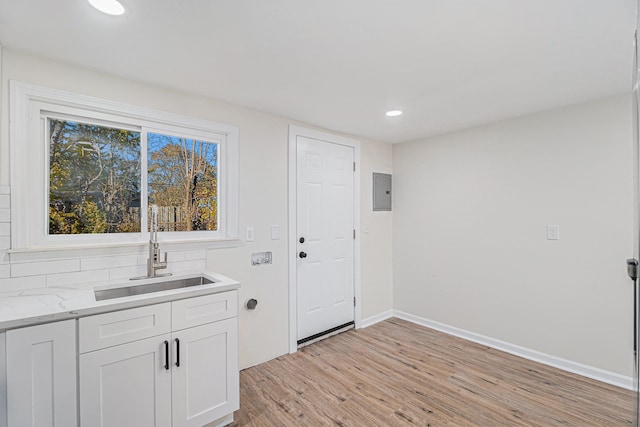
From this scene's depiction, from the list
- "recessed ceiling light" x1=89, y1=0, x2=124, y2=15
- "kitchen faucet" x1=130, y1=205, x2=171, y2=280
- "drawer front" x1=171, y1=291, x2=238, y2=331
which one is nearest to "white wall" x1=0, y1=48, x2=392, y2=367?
"kitchen faucet" x1=130, y1=205, x2=171, y2=280

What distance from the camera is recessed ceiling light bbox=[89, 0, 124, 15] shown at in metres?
1.33

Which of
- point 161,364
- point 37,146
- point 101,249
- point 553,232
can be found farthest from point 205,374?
point 553,232

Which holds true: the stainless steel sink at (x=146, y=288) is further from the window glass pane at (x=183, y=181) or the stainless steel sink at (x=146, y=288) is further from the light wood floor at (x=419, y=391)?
the light wood floor at (x=419, y=391)

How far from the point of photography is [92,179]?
202 centimetres

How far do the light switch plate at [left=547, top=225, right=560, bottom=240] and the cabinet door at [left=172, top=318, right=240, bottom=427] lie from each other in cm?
275

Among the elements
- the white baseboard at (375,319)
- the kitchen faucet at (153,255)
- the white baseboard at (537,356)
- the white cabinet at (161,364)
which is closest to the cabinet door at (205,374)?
the white cabinet at (161,364)

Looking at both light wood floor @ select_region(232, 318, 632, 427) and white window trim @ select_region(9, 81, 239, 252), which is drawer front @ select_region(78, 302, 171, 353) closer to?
white window trim @ select_region(9, 81, 239, 252)

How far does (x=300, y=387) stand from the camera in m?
2.34

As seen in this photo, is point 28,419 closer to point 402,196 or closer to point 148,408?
point 148,408

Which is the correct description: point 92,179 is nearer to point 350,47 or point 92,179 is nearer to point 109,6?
point 109,6

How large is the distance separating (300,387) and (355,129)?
251 cm

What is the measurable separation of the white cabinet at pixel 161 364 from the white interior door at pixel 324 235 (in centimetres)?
120

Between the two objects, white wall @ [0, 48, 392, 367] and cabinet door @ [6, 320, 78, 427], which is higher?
white wall @ [0, 48, 392, 367]

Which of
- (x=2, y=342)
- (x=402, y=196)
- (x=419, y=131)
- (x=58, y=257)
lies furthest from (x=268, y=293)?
(x=419, y=131)
